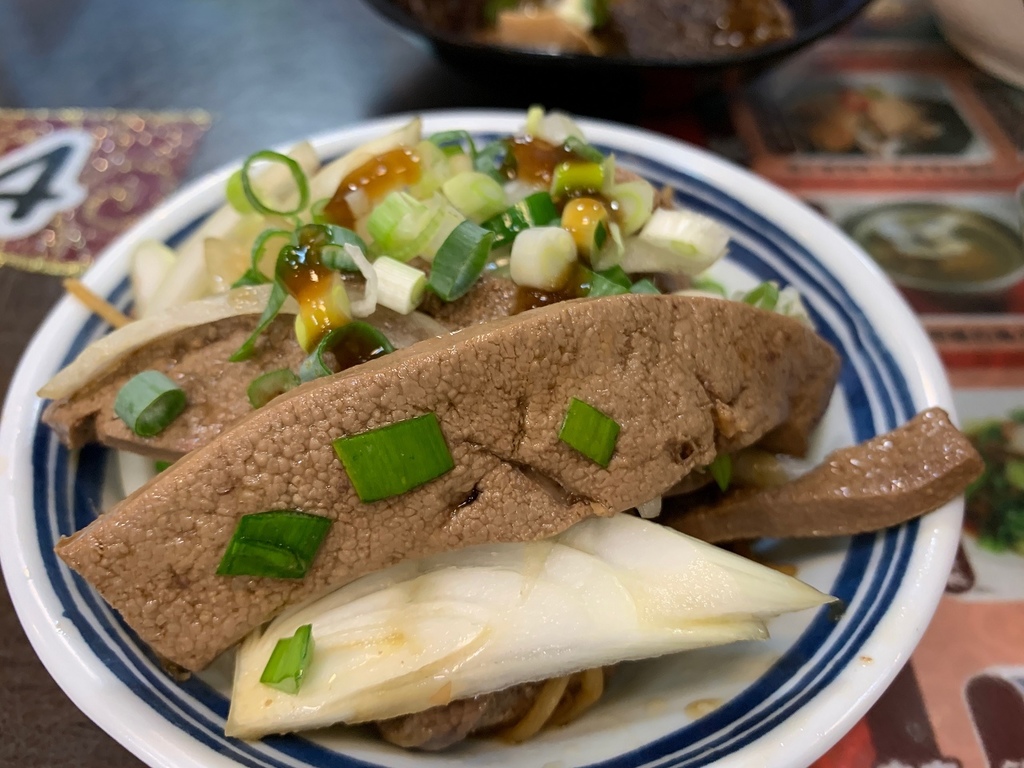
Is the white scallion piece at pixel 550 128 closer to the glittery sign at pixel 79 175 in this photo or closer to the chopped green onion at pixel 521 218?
the chopped green onion at pixel 521 218

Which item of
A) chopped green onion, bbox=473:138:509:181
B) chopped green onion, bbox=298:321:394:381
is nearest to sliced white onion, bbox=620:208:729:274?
chopped green onion, bbox=473:138:509:181

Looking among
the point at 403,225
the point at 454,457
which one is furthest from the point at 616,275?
the point at 454,457

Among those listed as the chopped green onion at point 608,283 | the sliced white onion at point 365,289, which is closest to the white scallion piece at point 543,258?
the chopped green onion at point 608,283

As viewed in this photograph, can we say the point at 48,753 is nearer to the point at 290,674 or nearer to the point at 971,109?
the point at 290,674

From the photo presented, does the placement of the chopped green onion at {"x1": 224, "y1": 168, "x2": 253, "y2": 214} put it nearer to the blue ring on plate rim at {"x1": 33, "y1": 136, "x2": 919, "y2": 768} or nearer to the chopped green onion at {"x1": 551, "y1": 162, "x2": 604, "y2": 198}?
the blue ring on plate rim at {"x1": 33, "y1": 136, "x2": 919, "y2": 768}

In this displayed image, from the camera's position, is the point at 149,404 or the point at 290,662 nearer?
the point at 290,662

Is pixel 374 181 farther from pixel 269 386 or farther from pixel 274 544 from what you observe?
pixel 274 544

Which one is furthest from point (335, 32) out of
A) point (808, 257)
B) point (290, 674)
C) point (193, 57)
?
point (290, 674)
